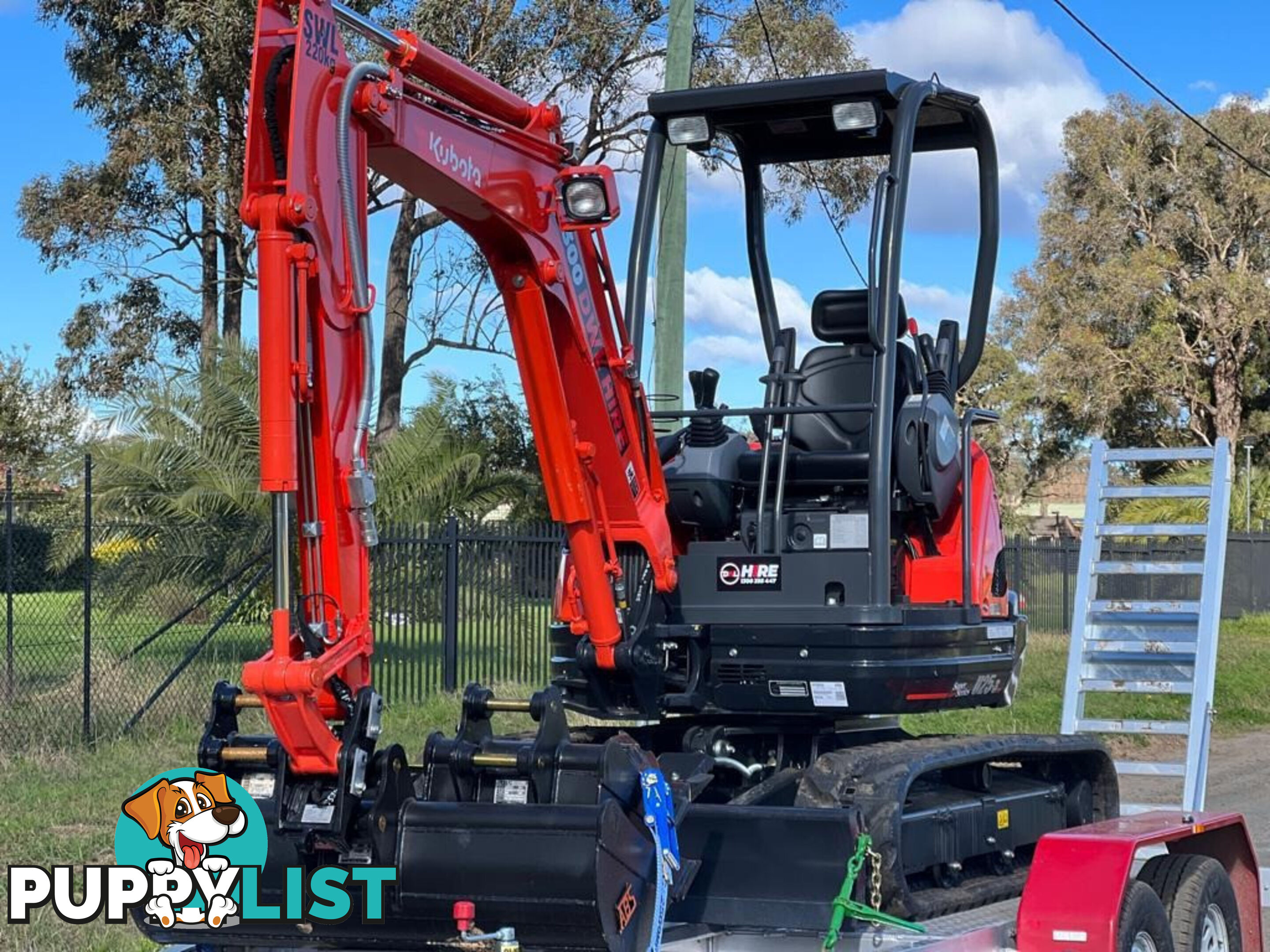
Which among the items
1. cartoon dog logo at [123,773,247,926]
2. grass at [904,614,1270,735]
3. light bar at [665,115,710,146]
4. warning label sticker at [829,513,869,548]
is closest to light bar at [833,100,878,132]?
light bar at [665,115,710,146]

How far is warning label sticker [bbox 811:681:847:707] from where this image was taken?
6984 millimetres

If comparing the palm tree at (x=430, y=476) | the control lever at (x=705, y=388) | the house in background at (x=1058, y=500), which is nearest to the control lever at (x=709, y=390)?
the control lever at (x=705, y=388)

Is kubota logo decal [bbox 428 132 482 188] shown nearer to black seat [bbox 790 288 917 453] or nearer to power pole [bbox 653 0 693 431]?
black seat [bbox 790 288 917 453]

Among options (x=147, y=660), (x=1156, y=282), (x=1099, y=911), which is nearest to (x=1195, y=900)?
(x=1099, y=911)

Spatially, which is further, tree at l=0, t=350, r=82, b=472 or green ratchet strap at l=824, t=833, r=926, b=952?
tree at l=0, t=350, r=82, b=472

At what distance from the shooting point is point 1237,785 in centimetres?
1393

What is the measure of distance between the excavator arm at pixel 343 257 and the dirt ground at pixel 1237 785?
6.17m

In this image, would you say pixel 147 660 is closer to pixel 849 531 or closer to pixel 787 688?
pixel 787 688

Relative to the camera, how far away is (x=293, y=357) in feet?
18.1

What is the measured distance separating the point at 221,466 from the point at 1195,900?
44.5 feet

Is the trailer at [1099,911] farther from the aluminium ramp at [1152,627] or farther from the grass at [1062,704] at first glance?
the grass at [1062,704]

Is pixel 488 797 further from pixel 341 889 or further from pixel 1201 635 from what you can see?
pixel 1201 635

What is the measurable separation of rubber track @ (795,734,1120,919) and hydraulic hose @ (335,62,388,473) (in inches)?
87.2

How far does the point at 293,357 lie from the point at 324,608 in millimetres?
819
